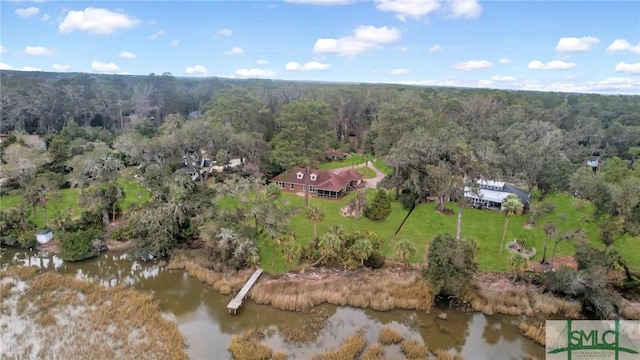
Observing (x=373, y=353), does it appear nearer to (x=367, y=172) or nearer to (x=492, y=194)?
(x=492, y=194)

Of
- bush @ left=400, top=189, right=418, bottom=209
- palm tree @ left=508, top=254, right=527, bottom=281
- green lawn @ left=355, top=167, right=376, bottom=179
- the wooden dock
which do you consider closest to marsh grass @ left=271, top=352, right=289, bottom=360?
the wooden dock

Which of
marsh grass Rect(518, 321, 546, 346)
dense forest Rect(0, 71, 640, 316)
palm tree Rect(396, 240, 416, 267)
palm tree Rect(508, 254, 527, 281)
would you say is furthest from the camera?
dense forest Rect(0, 71, 640, 316)

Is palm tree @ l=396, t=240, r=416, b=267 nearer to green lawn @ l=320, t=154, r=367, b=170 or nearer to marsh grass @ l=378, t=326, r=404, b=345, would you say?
marsh grass @ l=378, t=326, r=404, b=345

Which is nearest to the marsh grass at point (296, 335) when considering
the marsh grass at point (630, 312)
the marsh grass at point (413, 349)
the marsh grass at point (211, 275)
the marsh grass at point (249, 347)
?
the marsh grass at point (249, 347)

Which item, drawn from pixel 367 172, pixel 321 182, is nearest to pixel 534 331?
pixel 321 182

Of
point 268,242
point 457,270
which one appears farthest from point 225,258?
point 457,270
